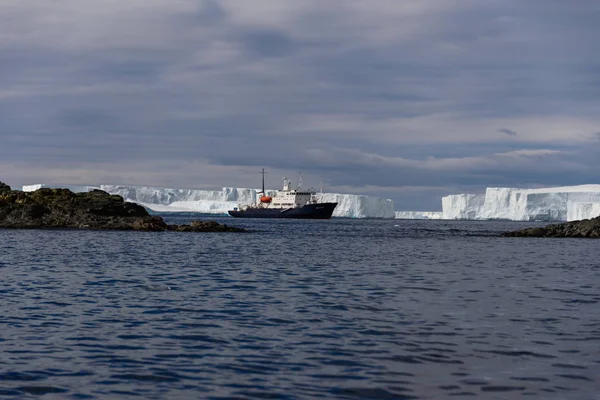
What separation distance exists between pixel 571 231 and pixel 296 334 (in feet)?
196

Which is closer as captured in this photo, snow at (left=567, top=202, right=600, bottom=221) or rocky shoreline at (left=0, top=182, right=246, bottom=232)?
rocky shoreline at (left=0, top=182, right=246, bottom=232)

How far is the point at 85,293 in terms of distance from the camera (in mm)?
19609

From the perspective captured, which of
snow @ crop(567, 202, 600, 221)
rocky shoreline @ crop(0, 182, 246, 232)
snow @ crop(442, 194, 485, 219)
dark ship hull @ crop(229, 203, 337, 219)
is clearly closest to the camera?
rocky shoreline @ crop(0, 182, 246, 232)

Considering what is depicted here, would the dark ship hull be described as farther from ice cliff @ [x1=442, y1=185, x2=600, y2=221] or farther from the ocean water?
the ocean water

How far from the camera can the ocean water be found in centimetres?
972

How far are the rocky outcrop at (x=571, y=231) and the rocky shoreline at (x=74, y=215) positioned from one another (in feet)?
88.5

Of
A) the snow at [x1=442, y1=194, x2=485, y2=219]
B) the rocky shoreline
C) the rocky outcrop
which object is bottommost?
the rocky outcrop

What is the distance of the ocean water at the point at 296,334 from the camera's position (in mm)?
9719

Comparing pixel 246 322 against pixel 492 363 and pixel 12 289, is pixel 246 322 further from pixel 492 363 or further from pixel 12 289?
pixel 12 289

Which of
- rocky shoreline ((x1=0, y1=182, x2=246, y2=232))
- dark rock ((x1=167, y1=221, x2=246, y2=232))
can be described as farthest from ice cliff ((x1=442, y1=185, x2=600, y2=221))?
rocky shoreline ((x1=0, y1=182, x2=246, y2=232))

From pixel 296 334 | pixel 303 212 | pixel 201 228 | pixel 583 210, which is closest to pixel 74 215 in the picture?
pixel 201 228

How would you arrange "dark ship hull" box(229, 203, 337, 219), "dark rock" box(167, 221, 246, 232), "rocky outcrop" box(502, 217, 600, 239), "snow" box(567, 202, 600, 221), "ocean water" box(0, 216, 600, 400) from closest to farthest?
"ocean water" box(0, 216, 600, 400), "rocky outcrop" box(502, 217, 600, 239), "dark rock" box(167, 221, 246, 232), "snow" box(567, 202, 600, 221), "dark ship hull" box(229, 203, 337, 219)

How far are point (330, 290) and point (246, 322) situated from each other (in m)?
6.49

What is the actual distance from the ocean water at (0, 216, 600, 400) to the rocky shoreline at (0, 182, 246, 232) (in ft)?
140
